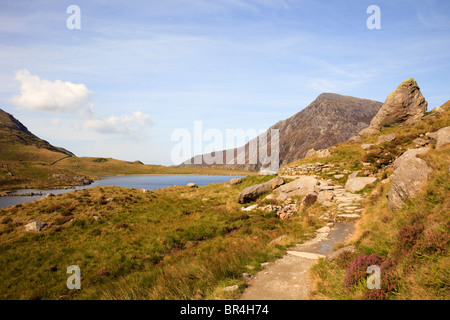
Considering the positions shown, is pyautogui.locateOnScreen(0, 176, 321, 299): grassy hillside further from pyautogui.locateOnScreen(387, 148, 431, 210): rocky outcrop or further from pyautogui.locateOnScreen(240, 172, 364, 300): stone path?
pyautogui.locateOnScreen(387, 148, 431, 210): rocky outcrop

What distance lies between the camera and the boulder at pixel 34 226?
2194 cm

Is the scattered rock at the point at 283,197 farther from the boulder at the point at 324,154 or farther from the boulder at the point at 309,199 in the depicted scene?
the boulder at the point at 324,154

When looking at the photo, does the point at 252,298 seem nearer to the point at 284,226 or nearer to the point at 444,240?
the point at 444,240

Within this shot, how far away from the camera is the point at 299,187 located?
2734 centimetres

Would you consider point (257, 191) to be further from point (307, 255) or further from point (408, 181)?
point (408, 181)

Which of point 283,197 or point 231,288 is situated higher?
point 283,197

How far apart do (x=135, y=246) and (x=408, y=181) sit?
20.6m

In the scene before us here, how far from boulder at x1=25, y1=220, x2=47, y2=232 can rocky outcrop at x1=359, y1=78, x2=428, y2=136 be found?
4938 centimetres

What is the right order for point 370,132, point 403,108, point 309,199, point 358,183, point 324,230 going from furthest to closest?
1. point 370,132
2. point 403,108
3. point 309,199
4. point 358,183
5. point 324,230

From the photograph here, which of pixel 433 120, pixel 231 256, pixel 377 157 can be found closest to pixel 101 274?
pixel 231 256

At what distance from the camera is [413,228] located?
A: 7973 millimetres

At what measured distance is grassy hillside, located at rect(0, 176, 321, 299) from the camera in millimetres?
10402

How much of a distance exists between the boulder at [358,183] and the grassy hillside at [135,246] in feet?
24.3

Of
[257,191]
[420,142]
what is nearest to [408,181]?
[257,191]
